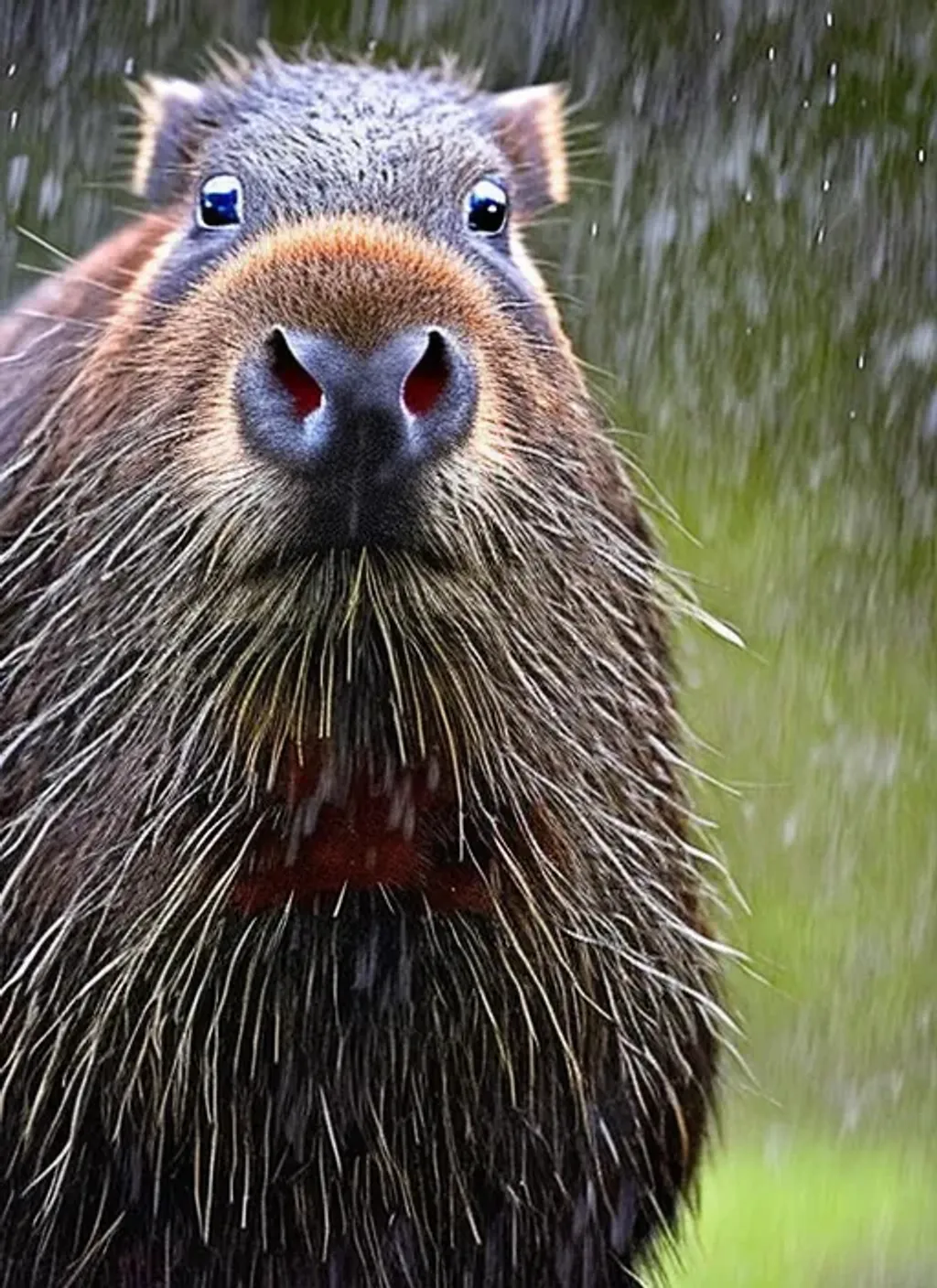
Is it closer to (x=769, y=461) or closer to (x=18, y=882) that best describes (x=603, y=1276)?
(x=18, y=882)

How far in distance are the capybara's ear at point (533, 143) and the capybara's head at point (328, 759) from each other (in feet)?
0.28

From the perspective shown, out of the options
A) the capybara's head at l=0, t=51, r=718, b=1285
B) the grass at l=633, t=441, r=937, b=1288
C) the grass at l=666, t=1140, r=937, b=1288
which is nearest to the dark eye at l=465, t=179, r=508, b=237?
the capybara's head at l=0, t=51, r=718, b=1285

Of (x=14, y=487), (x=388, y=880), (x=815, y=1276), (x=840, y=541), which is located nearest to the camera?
(x=388, y=880)

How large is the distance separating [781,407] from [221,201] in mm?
3424

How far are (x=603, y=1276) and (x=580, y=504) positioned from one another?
68cm

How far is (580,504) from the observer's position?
1924mm

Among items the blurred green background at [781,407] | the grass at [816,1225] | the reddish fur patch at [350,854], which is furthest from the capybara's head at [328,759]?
the blurred green background at [781,407]

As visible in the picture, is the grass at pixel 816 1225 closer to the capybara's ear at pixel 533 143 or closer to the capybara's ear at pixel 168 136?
the capybara's ear at pixel 533 143

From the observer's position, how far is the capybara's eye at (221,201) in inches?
75.6

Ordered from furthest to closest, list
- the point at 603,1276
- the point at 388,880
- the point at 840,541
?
the point at 840,541
the point at 603,1276
the point at 388,880

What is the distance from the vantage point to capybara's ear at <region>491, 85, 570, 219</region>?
2.23 meters

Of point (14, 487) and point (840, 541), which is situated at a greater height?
point (14, 487)

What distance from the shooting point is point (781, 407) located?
17.2 feet

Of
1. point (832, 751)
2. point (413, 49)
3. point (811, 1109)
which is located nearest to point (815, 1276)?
point (811, 1109)
